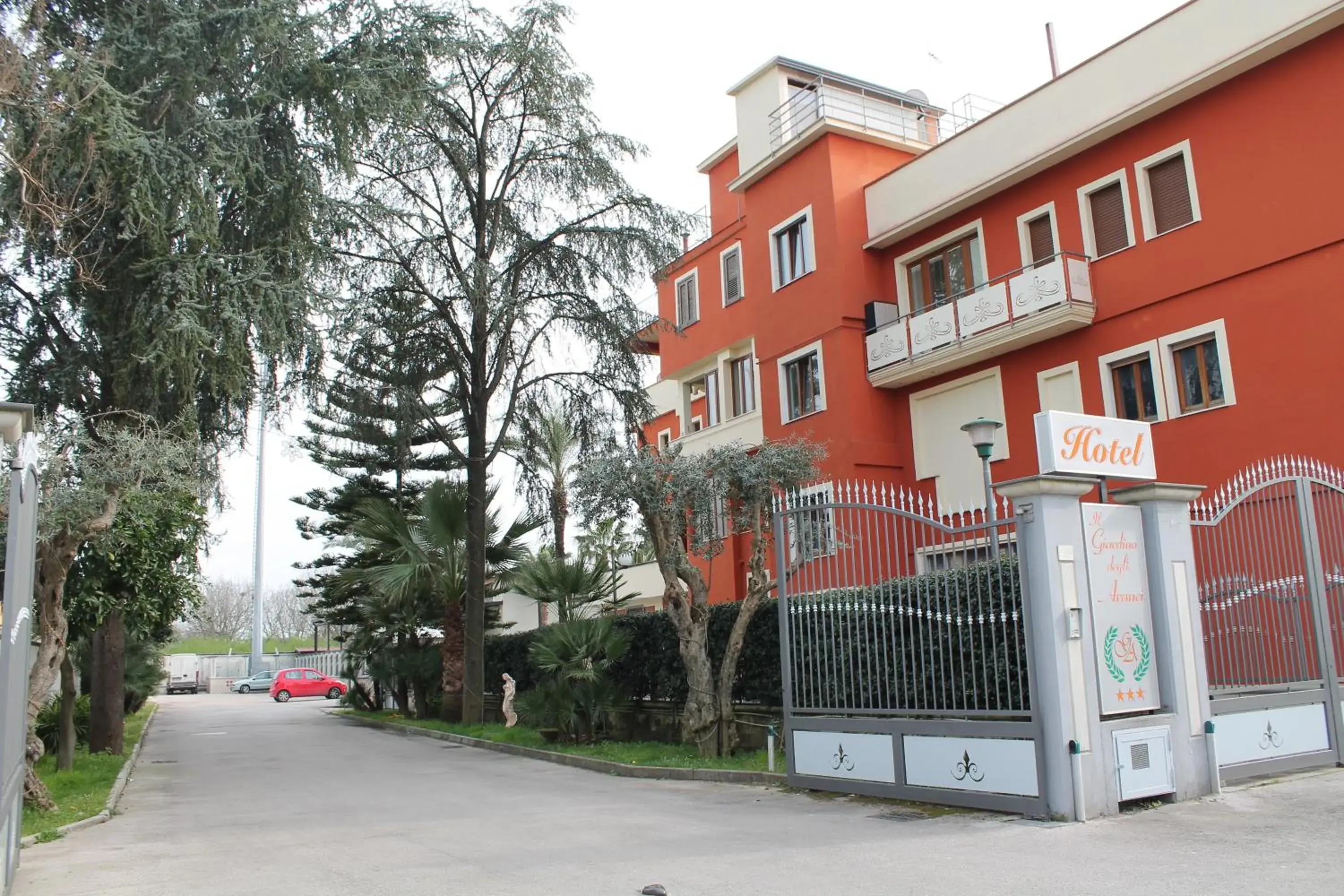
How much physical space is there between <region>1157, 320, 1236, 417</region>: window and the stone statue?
45.9 ft

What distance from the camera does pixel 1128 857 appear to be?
687 centimetres

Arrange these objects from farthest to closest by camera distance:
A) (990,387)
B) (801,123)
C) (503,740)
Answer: (801,123), (990,387), (503,740)

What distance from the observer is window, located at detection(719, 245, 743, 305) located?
1028 inches

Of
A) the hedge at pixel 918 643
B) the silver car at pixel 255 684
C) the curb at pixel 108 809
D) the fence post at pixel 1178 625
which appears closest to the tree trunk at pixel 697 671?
the hedge at pixel 918 643

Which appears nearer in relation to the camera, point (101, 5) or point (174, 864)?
point (174, 864)

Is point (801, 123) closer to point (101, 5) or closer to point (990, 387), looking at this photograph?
point (990, 387)

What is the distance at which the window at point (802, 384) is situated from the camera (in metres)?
22.3

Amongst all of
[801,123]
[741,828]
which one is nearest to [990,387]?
[801,123]

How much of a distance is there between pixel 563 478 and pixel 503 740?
19.6m

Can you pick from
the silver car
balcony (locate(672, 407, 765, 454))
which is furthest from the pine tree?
the silver car

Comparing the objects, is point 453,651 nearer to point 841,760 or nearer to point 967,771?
point 841,760

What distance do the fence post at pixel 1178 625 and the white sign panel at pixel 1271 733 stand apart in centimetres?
44

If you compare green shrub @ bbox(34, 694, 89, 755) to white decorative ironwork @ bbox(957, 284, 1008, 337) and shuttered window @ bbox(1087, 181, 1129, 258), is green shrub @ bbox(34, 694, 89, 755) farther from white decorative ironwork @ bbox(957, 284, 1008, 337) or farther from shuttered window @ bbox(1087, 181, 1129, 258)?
shuttered window @ bbox(1087, 181, 1129, 258)

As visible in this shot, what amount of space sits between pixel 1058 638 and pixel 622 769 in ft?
23.9
